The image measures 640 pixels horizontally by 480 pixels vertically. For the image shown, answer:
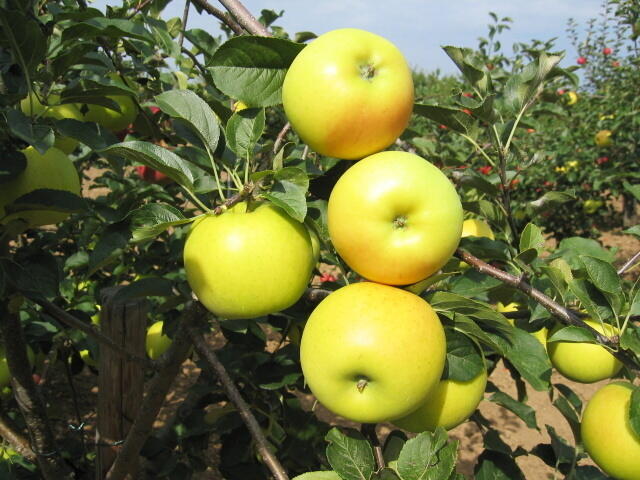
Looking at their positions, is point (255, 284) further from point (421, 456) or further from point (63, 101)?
point (63, 101)

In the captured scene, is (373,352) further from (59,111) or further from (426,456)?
(59,111)

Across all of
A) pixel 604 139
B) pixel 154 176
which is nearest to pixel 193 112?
pixel 154 176

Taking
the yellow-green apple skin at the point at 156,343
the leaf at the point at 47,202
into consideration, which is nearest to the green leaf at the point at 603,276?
the leaf at the point at 47,202

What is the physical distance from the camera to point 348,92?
0.68 meters

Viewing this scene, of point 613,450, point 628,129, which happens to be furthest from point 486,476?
point 628,129

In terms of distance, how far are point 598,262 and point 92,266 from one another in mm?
810

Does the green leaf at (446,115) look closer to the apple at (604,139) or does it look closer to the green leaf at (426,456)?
the green leaf at (426,456)

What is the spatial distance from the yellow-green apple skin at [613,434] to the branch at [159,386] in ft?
2.65

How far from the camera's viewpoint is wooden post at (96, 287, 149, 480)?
3.97 ft

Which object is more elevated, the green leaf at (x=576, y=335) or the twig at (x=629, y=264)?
the green leaf at (x=576, y=335)

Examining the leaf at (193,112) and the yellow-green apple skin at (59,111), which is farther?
the yellow-green apple skin at (59,111)

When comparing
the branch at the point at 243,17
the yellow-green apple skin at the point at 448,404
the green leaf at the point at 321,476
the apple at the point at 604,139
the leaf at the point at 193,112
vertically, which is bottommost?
the apple at the point at 604,139

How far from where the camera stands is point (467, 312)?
29.4 inches

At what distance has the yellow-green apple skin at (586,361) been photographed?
1.18 metres
